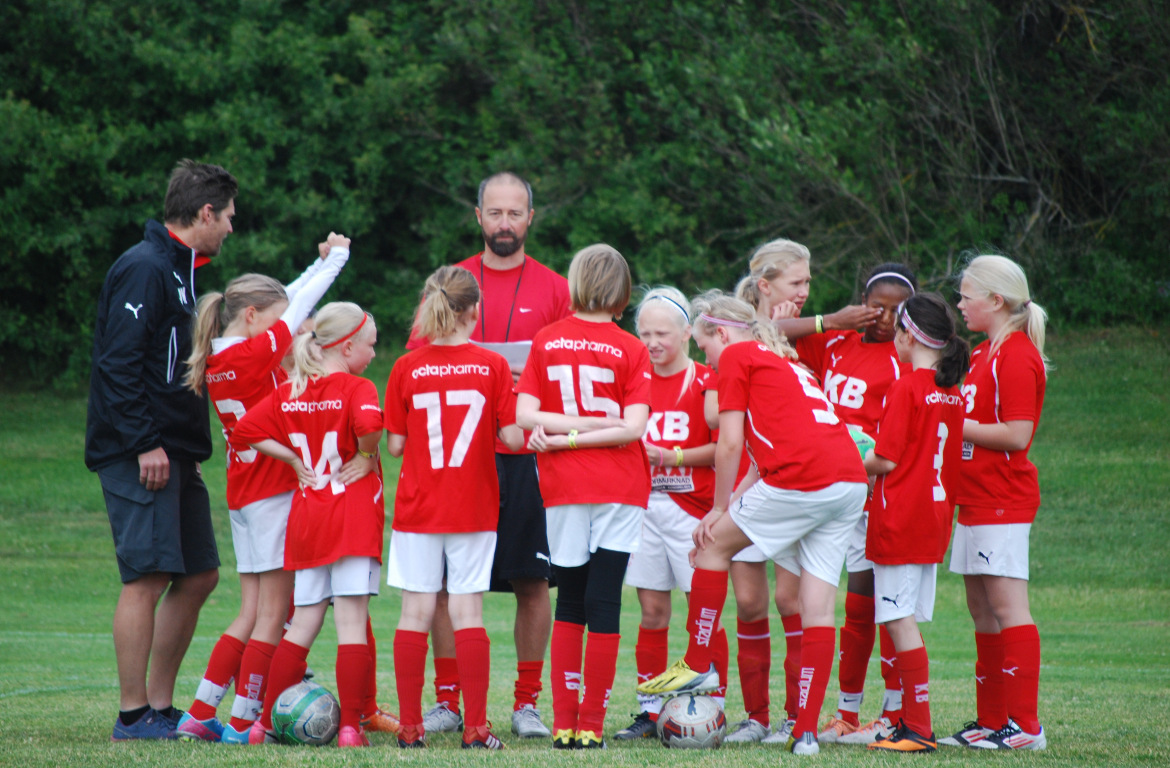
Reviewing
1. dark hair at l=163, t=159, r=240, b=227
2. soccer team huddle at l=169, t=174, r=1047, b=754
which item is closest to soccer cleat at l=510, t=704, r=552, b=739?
soccer team huddle at l=169, t=174, r=1047, b=754

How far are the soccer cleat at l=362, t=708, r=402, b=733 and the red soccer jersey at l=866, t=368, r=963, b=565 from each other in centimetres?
250

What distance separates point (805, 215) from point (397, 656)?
15785mm

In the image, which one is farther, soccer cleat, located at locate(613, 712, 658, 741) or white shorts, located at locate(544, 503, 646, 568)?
soccer cleat, located at locate(613, 712, 658, 741)

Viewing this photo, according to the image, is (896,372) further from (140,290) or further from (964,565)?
(140,290)

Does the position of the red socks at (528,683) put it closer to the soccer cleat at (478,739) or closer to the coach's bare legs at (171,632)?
the soccer cleat at (478,739)

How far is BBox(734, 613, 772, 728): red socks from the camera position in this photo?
209 inches

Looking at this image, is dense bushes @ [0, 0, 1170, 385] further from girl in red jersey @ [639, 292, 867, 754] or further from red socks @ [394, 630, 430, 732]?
red socks @ [394, 630, 430, 732]

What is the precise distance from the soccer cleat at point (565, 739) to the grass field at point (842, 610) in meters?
0.15

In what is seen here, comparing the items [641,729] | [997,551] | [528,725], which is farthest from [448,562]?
[997,551]

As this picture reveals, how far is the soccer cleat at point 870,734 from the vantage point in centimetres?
525

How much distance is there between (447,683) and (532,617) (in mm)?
581

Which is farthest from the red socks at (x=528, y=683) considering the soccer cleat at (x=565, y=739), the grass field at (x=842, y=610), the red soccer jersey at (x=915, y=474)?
the red soccer jersey at (x=915, y=474)

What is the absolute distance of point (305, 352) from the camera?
17.1ft

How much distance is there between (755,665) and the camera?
532 centimetres
